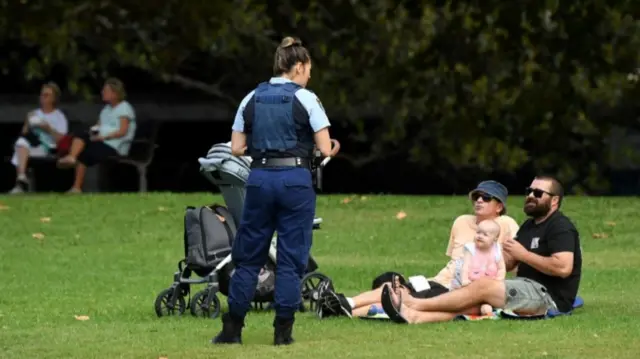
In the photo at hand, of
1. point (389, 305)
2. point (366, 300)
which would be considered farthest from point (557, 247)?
point (366, 300)

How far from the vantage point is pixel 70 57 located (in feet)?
72.8

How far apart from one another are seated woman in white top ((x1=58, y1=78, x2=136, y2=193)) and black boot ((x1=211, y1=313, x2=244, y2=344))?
35.5ft

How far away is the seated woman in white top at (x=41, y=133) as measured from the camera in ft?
68.3

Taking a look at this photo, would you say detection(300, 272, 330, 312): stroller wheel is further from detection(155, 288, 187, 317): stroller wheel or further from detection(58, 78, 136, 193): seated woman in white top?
detection(58, 78, 136, 193): seated woman in white top

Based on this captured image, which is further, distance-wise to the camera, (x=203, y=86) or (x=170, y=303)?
(x=203, y=86)

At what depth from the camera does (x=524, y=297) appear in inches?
424

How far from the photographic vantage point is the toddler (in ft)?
35.3

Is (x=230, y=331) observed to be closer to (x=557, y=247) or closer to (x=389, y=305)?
(x=389, y=305)

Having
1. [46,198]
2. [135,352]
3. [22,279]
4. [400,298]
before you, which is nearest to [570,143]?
[46,198]

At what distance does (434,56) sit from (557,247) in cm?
1103

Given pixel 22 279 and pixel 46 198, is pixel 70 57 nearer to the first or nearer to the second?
pixel 46 198

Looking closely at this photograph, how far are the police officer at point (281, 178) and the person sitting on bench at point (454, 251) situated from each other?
4.81ft

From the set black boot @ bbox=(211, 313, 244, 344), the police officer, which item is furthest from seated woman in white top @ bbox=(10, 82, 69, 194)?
the police officer

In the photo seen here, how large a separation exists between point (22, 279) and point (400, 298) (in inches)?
175
